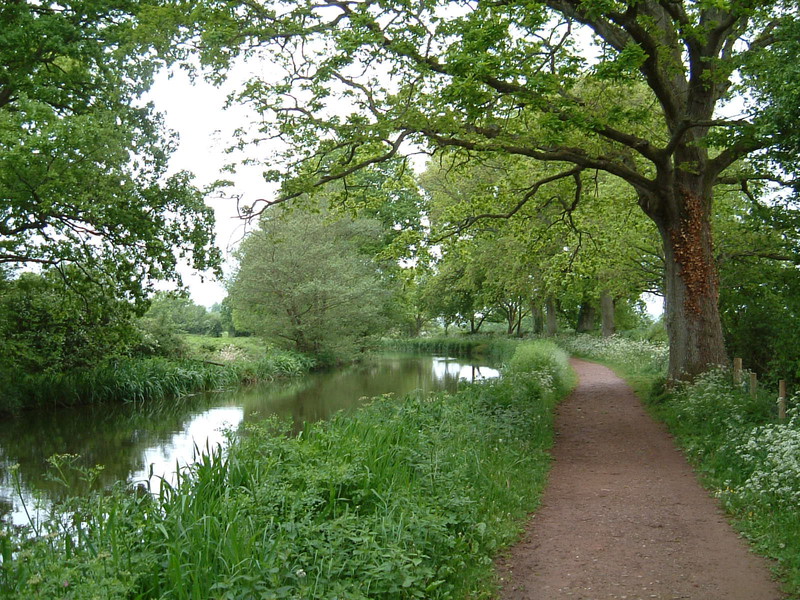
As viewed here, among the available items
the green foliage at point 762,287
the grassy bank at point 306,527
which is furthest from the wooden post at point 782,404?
the grassy bank at point 306,527

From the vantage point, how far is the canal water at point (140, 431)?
10.4m

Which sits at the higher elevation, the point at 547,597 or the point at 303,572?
the point at 303,572

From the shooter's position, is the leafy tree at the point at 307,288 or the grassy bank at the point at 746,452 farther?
the leafy tree at the point at 307,288

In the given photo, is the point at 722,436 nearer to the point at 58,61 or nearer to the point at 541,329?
the point at 58,61

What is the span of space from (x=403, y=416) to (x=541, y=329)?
3439cm

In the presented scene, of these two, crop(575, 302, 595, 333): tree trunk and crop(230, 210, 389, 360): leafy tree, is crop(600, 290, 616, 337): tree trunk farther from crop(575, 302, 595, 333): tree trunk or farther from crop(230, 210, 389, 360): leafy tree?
crop(230, 210, 389, 360): leafy tree

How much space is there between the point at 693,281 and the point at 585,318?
28564mm

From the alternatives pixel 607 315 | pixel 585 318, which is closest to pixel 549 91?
pixel 607 315

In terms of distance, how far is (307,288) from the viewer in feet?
98.8

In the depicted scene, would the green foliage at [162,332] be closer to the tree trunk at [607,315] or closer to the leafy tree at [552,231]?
the leafy tree at [552,231]

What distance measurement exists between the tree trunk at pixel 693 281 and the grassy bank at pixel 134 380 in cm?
1566

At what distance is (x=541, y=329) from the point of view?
140 ft

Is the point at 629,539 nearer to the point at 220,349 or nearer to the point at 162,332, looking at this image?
the point at 162,332

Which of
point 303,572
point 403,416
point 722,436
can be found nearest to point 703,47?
point 722,436
